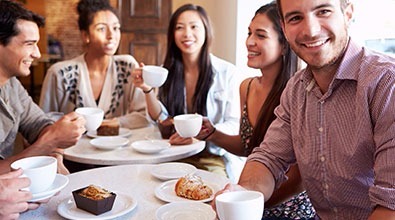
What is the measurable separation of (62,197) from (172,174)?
15.8 inches

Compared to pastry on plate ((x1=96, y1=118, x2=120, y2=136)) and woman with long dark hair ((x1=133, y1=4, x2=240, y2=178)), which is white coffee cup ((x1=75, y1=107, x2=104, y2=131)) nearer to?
pastry on plate ((x1=96, y1=118, x2=120, y2=136))

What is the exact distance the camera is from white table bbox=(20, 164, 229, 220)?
1.31 metres

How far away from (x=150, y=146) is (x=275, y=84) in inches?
26.0

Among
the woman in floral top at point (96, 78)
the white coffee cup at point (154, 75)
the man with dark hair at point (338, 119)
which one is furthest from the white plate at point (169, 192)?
the woman in floral top at point (96, 78)

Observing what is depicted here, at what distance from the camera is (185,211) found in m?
1.30

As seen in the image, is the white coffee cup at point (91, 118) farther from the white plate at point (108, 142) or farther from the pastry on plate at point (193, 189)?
the pastry on plate at point (193, 189)

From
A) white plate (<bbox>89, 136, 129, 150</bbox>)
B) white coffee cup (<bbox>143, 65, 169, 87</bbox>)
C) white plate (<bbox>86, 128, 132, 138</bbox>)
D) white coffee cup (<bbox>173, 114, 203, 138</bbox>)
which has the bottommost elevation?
white plate (<bbox>86, 128, 132, 138</bbox>)

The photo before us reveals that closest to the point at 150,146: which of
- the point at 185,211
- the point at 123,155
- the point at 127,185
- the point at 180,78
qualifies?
the point at 123,155

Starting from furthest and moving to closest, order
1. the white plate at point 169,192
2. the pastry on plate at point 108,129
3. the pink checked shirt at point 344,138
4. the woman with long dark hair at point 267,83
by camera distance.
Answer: the pastry on plate at point 108,129 < the woman with long dark hair at point 267,83 < the white plate at point 169,192 < the pink checked shirt at point 344,138

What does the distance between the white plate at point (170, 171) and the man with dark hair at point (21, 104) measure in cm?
42

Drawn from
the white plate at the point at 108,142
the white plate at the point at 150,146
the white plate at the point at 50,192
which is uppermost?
the white plate at the point at 50,192

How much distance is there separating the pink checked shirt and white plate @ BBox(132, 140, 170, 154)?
58 cm

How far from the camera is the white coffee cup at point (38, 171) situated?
1204 millimetres

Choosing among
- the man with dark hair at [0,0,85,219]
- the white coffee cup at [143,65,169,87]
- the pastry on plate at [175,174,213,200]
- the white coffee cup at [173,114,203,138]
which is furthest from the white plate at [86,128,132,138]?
the pastry on plate at [175,174,213,200]
